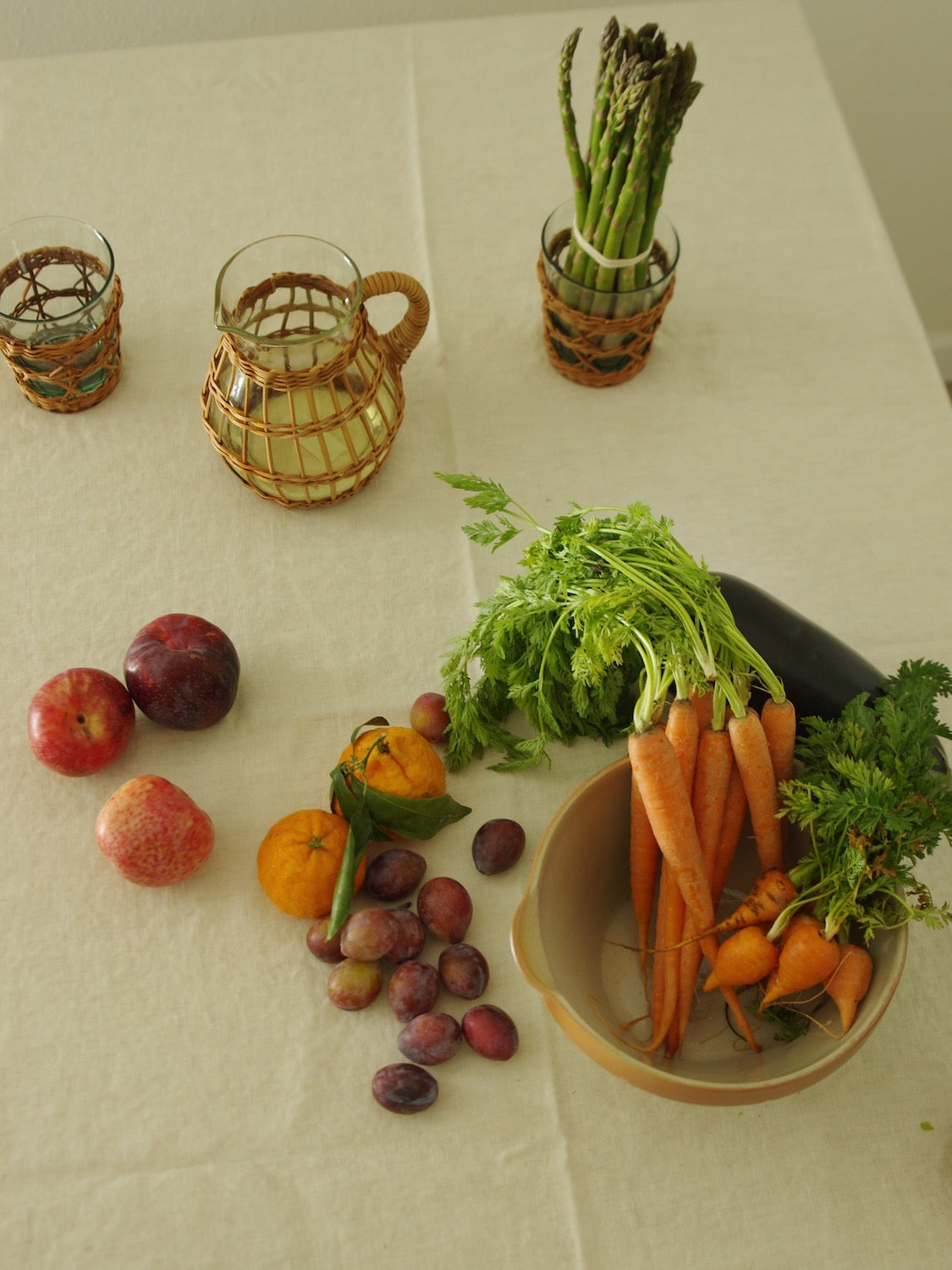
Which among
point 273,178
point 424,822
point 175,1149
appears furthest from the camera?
point 273,178

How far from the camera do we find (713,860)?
881mm

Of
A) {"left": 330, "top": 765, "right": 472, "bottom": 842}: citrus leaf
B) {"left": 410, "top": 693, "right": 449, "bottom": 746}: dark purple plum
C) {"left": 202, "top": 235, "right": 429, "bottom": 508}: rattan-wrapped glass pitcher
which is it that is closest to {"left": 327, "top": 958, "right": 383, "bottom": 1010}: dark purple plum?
{"left": 330, "top": 765, "right": 472, "bottom": 842}: citrus leaf

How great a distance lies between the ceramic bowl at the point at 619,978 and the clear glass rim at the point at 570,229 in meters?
0.52

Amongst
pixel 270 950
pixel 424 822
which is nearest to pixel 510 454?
Answer: pixel 424 822

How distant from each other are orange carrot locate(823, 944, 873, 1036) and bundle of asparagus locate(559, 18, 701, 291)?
2.22 feet

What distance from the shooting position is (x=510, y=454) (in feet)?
3.79

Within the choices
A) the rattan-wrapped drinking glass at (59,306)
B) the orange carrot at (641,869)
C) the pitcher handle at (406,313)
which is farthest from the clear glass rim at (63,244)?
the orange carrot at (641,869)

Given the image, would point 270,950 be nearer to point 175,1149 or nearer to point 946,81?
point 175,1149

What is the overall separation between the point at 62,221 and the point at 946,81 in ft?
5.01

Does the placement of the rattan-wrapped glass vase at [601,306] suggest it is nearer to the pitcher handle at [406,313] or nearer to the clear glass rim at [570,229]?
the clear glass rim at [570,229]

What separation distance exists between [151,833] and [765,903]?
0.49 m

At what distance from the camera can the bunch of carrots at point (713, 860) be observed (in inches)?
30.7

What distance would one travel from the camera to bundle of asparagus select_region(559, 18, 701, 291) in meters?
0.93

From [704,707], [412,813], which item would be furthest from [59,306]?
[704,707]
